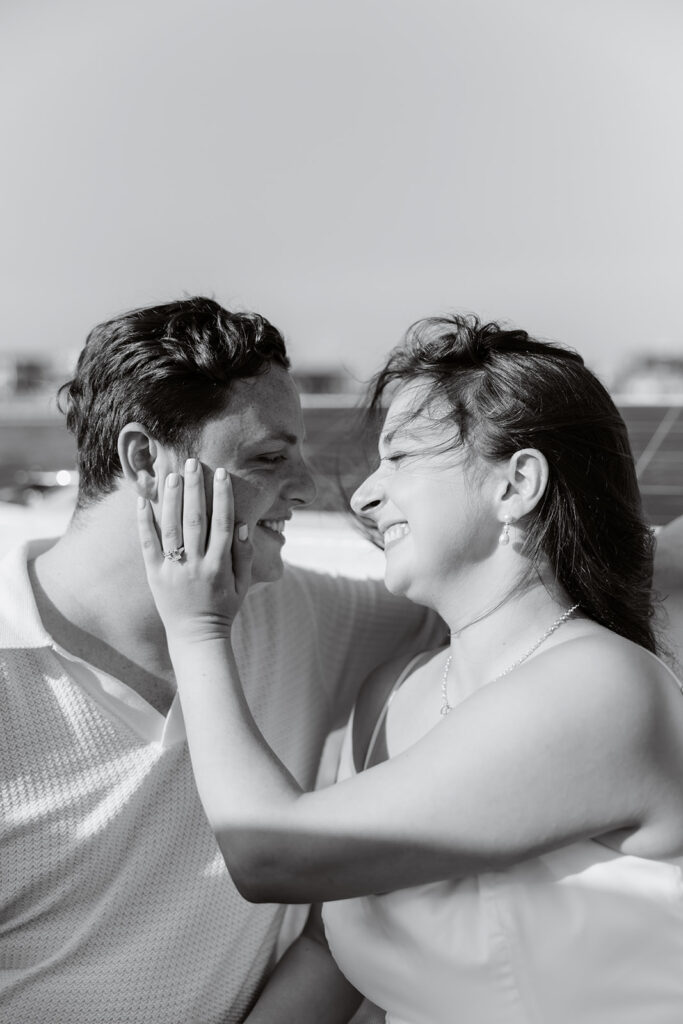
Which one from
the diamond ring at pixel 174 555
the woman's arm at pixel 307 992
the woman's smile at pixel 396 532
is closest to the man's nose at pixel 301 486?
the woman's smile at pixel 396 532

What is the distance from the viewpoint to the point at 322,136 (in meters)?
14.7

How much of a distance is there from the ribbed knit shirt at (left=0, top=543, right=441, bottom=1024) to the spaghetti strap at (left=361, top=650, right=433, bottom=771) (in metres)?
0.37

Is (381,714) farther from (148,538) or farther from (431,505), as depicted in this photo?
(148,538)

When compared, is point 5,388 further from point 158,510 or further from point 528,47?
point 528,47

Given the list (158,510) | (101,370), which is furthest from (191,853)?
(101,370)

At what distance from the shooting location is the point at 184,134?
1489cm

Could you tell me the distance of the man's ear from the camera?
1.78m

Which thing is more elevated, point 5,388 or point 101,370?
point 101,370

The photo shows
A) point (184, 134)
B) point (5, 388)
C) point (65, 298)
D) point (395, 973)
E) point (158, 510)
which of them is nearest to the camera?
point (395, 973)

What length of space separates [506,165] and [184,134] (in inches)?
217

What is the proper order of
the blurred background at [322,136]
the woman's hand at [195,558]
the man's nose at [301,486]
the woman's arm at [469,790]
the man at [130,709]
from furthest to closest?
the blurred background at [322,136] → the man's nose at [301,486] → the man at [130,709] → the woman's hand at [195,558] → the woman's arm at [469,790]

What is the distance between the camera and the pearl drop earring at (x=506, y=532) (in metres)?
1.59

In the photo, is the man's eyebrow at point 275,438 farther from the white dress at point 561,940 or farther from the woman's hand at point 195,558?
the white dress at point 561,940

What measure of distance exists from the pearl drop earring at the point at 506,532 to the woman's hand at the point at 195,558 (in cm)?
45
